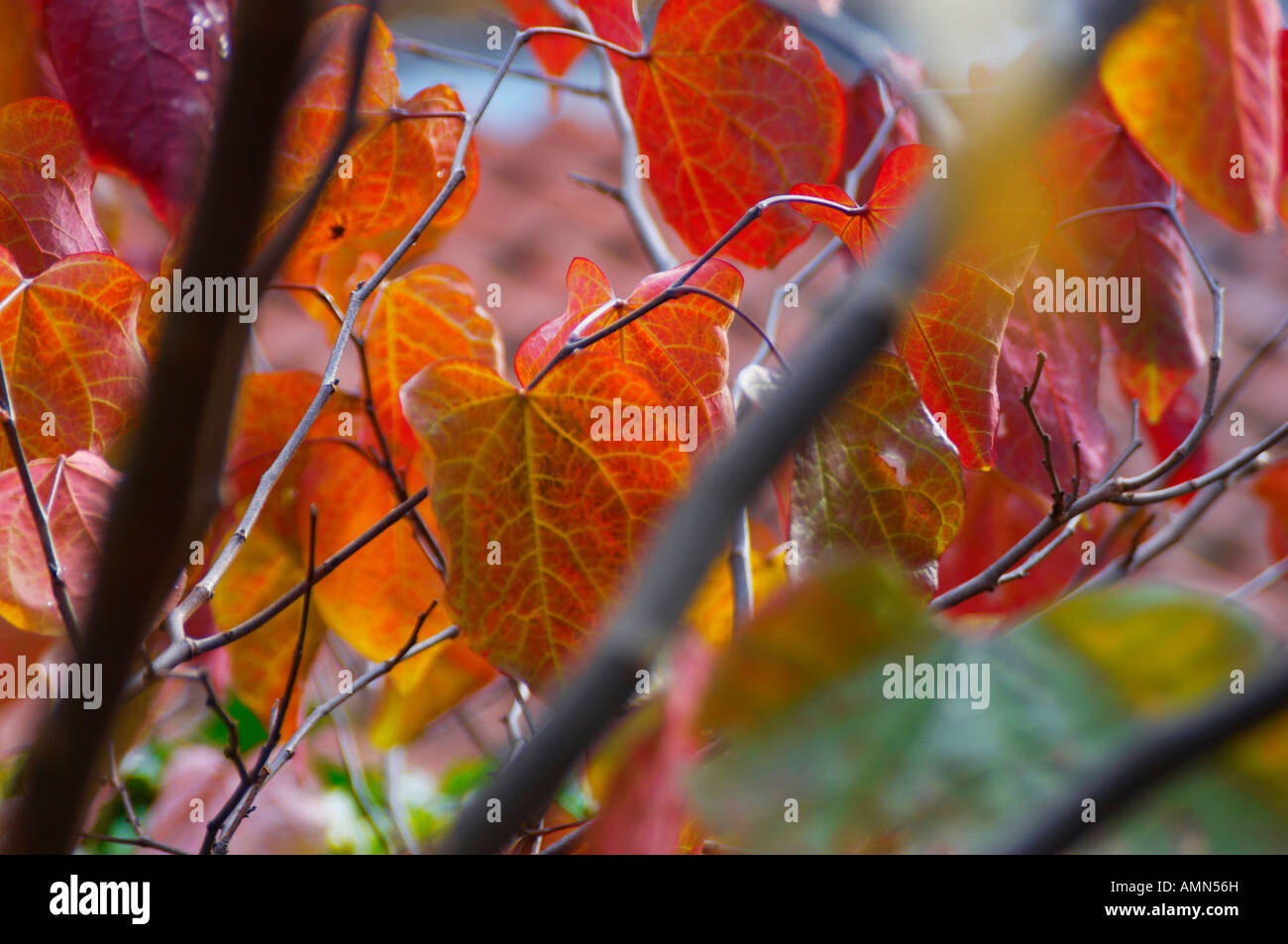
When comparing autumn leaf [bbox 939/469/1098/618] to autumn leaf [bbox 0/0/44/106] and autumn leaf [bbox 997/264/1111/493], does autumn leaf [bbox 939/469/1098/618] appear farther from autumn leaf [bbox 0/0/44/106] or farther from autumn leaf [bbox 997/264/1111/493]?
autumn leaf [bbox 0/0/44/106]

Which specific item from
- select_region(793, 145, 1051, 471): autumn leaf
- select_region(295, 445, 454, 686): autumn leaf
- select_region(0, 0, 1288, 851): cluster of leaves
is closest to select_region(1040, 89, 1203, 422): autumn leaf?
select_region(0, 0, 1288, 851): cluster of leaves

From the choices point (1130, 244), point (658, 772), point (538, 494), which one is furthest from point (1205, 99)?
point (658, 772)

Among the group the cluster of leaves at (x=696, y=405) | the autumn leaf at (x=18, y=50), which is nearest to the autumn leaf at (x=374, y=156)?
the cluster of leaves at (x=696, y=405)

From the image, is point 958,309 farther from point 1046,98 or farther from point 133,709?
point 133,709

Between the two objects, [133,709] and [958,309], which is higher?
[958,309]

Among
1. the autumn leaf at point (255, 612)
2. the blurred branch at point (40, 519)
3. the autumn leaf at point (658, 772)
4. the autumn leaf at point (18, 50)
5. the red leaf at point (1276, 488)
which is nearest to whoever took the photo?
the autumn leaf at point (658, 772)

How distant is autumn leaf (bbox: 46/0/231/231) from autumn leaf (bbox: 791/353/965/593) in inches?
14.8

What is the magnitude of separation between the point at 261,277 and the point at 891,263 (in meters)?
0.13

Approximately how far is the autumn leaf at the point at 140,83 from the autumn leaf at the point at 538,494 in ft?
0.60

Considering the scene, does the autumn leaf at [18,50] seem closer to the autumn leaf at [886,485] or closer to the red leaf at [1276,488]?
the autumn leaf at [886,485]

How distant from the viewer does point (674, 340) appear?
22.1 inches

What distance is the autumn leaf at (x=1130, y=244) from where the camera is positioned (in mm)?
763

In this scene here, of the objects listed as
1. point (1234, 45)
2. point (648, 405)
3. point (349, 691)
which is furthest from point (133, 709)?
point (1234, 45)

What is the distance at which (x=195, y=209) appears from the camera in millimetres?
183
